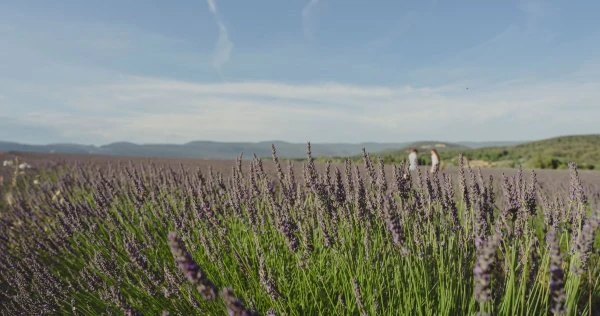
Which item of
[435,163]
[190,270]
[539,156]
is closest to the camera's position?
[190,270]

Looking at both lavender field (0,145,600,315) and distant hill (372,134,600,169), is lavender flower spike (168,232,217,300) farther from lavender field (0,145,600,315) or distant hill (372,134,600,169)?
distant hill (372,134,600,169)

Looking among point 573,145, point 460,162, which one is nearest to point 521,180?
point 460,162

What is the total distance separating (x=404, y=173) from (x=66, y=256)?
3.36 metres

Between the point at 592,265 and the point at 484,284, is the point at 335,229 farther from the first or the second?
the point at 592,265

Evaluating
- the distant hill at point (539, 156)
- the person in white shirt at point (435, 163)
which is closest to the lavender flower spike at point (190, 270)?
the person in white shirt at point (435, 163)

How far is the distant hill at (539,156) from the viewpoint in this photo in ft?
64.2

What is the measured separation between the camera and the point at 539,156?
2009cm

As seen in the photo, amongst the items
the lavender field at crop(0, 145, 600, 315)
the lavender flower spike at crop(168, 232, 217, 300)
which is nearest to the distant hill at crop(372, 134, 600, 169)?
the lavender field at crop(0, 145, 600, 315)

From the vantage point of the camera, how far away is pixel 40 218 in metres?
5.71

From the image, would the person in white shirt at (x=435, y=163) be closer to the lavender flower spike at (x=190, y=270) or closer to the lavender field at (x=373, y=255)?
the lavender field at (x=373, y=255)

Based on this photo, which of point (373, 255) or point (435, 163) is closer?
point (373, 255)

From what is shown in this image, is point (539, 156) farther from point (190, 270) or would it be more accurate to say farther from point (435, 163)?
point (190, 270)

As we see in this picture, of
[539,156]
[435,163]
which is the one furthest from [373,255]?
[539,156]

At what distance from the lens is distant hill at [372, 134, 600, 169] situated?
64.2 feet
